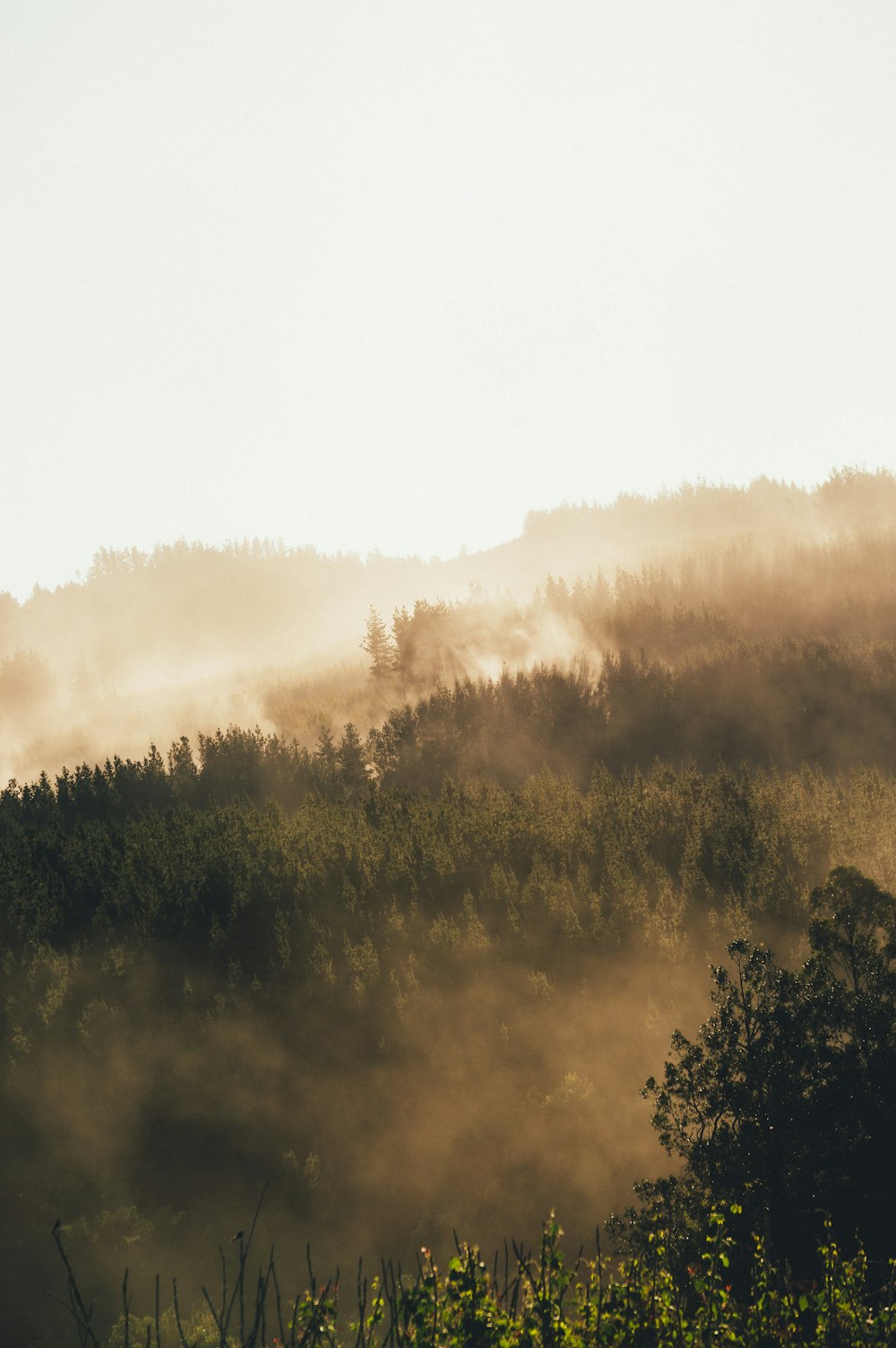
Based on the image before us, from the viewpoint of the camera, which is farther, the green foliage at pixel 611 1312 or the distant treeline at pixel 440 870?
the distant treeline at pixel 440 870

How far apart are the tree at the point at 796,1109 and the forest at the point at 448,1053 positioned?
8cm

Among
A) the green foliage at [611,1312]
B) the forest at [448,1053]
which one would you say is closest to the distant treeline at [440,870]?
the forest at [448,1053]

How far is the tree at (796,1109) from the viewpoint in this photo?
22.5 m

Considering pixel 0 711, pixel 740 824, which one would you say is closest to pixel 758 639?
pixel 740 824

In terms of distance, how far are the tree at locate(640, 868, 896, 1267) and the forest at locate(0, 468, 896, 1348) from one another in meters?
0.08

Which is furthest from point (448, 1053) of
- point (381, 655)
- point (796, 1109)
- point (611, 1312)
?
point (381, 655)

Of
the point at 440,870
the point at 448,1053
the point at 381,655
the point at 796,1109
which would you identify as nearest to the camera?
the point at 796,1109

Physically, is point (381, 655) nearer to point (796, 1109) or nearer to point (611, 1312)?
point (796, 1109)

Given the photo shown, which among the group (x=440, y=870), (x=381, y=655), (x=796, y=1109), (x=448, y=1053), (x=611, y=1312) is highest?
(x=381, y=655)

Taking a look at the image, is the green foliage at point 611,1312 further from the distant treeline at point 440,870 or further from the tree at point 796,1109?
the distant treeline at point 440,870

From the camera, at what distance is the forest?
22406 millimetres

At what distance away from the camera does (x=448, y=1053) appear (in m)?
66.4

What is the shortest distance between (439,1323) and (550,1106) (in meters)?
46.9

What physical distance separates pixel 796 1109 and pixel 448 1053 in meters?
46.9
